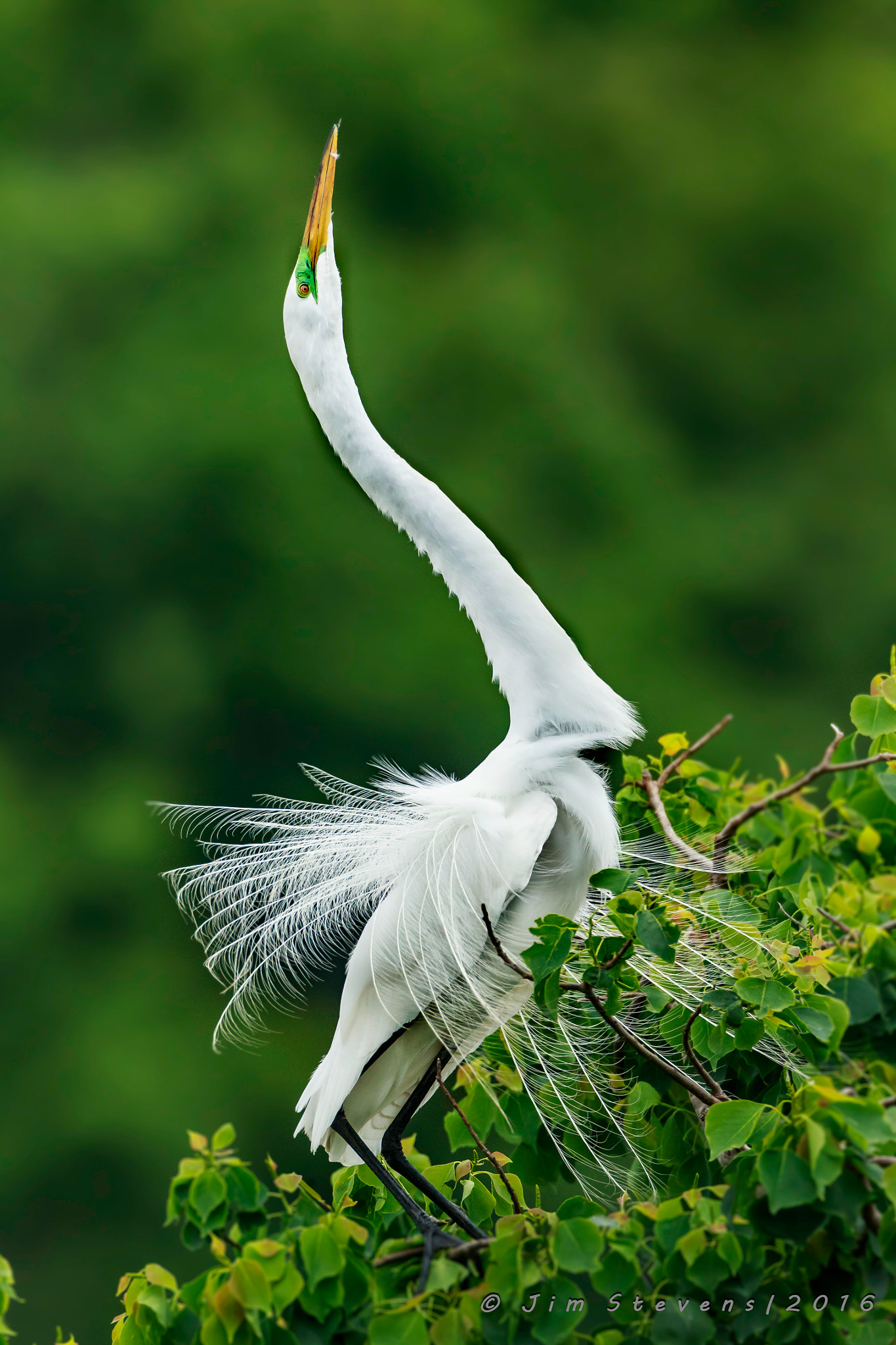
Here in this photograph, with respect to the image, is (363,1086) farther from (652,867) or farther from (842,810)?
(842,810)

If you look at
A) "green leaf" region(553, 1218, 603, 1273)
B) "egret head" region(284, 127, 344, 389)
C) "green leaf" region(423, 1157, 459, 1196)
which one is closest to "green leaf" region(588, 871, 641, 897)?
"green leaf" region(553, 1218, 603, 1273)

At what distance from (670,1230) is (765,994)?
16 centimetres

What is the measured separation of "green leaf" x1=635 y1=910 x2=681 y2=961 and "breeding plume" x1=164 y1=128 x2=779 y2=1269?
24 cm

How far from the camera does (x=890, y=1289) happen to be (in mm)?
671

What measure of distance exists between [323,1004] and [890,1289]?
785mm

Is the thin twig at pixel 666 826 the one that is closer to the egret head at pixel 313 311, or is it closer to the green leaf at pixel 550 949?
the green leaf at pixel 550 949

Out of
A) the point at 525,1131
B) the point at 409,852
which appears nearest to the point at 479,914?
the point at 409,852

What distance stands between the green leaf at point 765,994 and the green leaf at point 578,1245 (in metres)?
0.18

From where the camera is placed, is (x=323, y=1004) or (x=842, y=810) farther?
(x=323, y=1004)

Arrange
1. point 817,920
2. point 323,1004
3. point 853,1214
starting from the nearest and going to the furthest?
point 853,1214, point 817,920, point 323,1004

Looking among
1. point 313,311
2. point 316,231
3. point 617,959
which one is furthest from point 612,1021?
point 316,231

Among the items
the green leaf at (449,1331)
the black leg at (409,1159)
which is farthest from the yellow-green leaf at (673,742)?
the green leaf at (449,1331)

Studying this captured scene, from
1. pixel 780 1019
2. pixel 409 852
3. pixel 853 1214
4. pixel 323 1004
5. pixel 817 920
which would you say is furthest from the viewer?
pixel 323 1004

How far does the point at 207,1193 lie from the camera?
0.64 meters
